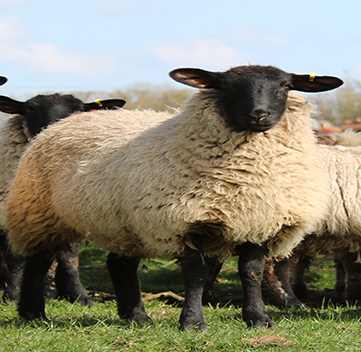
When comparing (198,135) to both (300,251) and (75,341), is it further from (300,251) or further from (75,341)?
(300,251)

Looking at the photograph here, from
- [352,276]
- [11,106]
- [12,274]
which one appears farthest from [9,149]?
[352,276]

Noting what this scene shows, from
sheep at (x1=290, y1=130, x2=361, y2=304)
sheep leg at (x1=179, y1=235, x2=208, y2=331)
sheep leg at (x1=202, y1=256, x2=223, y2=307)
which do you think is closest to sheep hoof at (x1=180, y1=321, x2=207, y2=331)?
sheep leg at (x1=179, y1=235, x2=208, y2=331)

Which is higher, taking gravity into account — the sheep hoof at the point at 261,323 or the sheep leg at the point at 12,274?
the sheep hoof at the point at 261,323

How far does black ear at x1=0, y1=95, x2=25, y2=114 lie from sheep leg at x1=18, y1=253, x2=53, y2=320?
2.05 meters

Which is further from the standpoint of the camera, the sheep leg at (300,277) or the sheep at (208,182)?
the sheep leg at (300,277)

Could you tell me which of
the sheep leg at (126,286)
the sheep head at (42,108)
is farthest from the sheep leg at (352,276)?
the sheep head at (42,108)

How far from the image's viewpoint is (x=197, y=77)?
4695mm

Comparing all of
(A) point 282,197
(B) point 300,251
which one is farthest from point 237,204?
(B) point 300,251

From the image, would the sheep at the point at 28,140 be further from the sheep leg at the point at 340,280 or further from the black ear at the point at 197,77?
the sheep leg at the point at 340,280

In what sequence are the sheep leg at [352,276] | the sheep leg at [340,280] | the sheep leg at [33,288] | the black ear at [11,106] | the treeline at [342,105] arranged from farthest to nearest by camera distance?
the treeline at [342,105], the sheep leg at [340,280], the black ear at [11,106], the sheep leg at [352,276], the sheep leg at [33,288]

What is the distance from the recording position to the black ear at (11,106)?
689cm

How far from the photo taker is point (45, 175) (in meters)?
5.50

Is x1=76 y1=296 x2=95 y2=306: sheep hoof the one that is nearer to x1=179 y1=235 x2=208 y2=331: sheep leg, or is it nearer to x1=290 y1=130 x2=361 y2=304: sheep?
x1=290 y1=130 x2=361 y2=304: sheep

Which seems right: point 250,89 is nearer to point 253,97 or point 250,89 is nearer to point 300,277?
point 253,97
